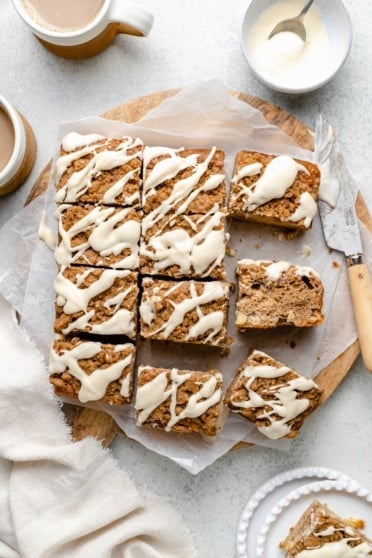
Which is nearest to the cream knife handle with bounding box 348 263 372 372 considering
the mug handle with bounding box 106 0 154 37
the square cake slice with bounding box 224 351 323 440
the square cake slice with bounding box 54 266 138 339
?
the square cake slice with bounding box 224 351 323 440

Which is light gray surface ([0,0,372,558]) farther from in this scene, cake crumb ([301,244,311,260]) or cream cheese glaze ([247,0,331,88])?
cake crumb ([301,244,311,260])

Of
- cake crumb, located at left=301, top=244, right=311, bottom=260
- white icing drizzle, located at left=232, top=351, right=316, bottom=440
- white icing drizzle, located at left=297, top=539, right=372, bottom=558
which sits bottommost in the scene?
white icing drizzle, located at left=297, top=539, right=372, bottom=558

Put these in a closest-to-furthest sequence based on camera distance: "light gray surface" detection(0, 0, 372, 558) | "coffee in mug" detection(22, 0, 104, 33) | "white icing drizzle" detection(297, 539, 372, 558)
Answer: "white icing drizzle" detection(297, 539, 372, 558) < "coffee in mug" detection(22, 0, 104, 33) < "light gray surface" detection(0, 0, 372, 558)

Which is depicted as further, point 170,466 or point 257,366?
point 170,466

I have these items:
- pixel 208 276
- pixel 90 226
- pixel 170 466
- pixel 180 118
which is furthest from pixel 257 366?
pixel 180 118

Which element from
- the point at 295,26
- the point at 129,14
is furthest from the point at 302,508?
the point at 129,14

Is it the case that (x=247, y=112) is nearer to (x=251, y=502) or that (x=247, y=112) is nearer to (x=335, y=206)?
(x=335, y=206)

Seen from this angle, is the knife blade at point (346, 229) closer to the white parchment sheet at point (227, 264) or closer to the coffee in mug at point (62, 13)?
the white parchment sheet at point (227, 264)
